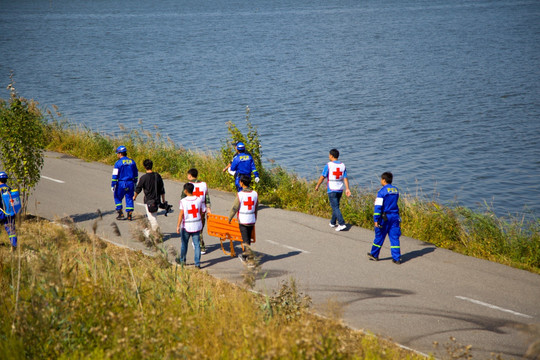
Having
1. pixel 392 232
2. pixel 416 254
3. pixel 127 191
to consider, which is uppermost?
pixel 127 191

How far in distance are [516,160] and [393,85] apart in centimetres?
2154

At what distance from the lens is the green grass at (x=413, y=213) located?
44.0 feet

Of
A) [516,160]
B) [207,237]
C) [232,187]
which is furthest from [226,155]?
[516,160]

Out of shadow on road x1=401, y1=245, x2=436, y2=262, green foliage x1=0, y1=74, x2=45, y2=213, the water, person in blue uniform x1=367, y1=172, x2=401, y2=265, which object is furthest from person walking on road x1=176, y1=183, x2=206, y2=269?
the water

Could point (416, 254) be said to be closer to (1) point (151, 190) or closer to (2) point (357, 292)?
(2) point (357, 292)

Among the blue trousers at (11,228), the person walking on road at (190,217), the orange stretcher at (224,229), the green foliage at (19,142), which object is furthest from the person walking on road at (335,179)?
the green foliage at (19,142)

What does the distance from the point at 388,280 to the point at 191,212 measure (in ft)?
13.4

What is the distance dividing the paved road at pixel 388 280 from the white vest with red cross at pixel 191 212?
3.45ft

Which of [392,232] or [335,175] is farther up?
[335,175]

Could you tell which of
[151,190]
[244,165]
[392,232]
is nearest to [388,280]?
[392,232]

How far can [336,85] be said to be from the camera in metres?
52.0

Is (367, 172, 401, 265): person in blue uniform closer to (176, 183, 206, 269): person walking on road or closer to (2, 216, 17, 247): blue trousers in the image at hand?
(176, 183, 206, 269): person walking on road

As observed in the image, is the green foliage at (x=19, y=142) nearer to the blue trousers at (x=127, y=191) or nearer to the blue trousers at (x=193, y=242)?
the blue trousers at (x=127, y=191)

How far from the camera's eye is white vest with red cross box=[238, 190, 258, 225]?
1208 cm
